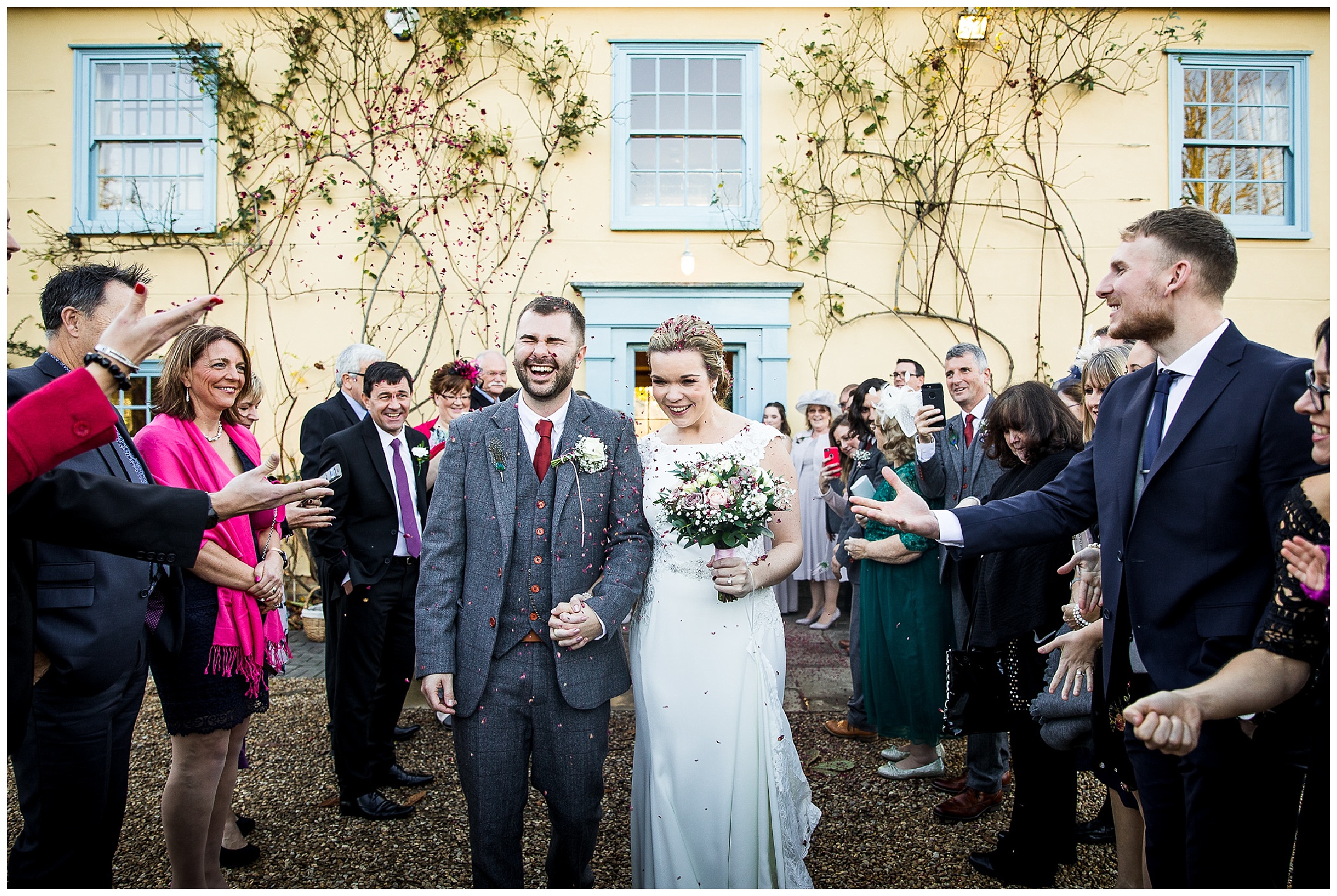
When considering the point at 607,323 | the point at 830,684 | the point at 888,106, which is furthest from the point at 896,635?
the point at 888,106

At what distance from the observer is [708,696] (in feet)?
9.71

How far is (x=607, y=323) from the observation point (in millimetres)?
8695

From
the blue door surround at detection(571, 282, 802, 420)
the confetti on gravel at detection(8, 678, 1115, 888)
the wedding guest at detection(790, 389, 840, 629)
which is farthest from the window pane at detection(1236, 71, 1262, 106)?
the confetti on gravel at detection(8, 678, 1115, 888)

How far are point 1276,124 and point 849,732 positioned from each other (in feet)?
29.0

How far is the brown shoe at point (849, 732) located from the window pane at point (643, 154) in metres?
6.40

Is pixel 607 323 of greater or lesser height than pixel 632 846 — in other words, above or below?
above

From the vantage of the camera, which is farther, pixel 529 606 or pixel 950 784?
pixel 950 784

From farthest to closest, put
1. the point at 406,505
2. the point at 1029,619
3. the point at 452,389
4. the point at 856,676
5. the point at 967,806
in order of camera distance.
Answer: the point at 452,389 → the point at 856,676 → the point at 406,505 → the point at 967,806 → the point at 1029,619

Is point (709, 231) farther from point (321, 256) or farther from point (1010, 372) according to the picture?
point (321, 256)

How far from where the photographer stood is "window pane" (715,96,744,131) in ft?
29.1

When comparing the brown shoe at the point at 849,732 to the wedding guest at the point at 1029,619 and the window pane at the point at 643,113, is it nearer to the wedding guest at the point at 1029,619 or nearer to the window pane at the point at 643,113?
the wedding guest at the point at 1029,619

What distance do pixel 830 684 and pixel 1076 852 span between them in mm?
2444

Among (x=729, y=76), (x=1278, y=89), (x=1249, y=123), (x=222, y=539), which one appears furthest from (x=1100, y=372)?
(x=1278, y=89)

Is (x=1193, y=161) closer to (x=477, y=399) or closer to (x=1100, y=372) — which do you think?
(x=1100, y=372)
